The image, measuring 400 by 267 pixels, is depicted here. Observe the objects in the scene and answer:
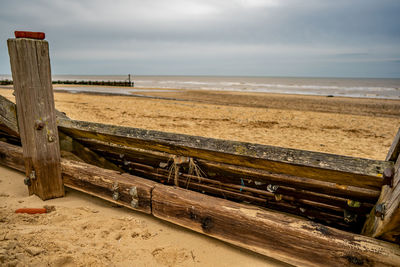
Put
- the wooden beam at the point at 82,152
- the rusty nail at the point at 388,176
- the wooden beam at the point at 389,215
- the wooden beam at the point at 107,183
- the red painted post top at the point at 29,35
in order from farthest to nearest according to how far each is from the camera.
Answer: the wooden beam at the point at 82,152 < the wooden beam at the point at 107,183 < the red painted post top at the point at 29,35 < the rusty nail at the point at 388,176 < the wooden beam at the point at 389,215

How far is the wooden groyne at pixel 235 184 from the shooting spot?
1567 mm

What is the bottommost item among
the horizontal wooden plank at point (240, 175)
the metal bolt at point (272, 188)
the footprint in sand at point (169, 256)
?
the footprint in sand at point (169, 256)

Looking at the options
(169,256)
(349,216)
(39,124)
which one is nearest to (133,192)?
(169,256)

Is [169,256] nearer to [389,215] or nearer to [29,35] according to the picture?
[389,215]

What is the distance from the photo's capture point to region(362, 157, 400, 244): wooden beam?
1328 millimetres

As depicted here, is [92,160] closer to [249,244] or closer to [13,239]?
[13,239]

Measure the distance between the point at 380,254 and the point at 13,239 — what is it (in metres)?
2.54

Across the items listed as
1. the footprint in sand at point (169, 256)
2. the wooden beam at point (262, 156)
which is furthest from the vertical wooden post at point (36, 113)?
the footprint in sand at point (169, 256)

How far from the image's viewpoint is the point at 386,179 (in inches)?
58.4

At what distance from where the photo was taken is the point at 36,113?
2375mm

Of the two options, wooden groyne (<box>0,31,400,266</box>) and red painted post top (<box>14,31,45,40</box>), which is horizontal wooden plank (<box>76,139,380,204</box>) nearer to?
wooden groyne (<box>0,31,400,266</box>)

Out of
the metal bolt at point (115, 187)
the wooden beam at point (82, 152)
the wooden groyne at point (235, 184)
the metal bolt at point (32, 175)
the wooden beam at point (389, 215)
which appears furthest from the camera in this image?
→ the wooden beam at point (82, 152)

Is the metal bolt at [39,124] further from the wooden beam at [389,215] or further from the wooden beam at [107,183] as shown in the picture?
the wooden beam at [389,215]

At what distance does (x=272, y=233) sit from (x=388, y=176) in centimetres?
82
